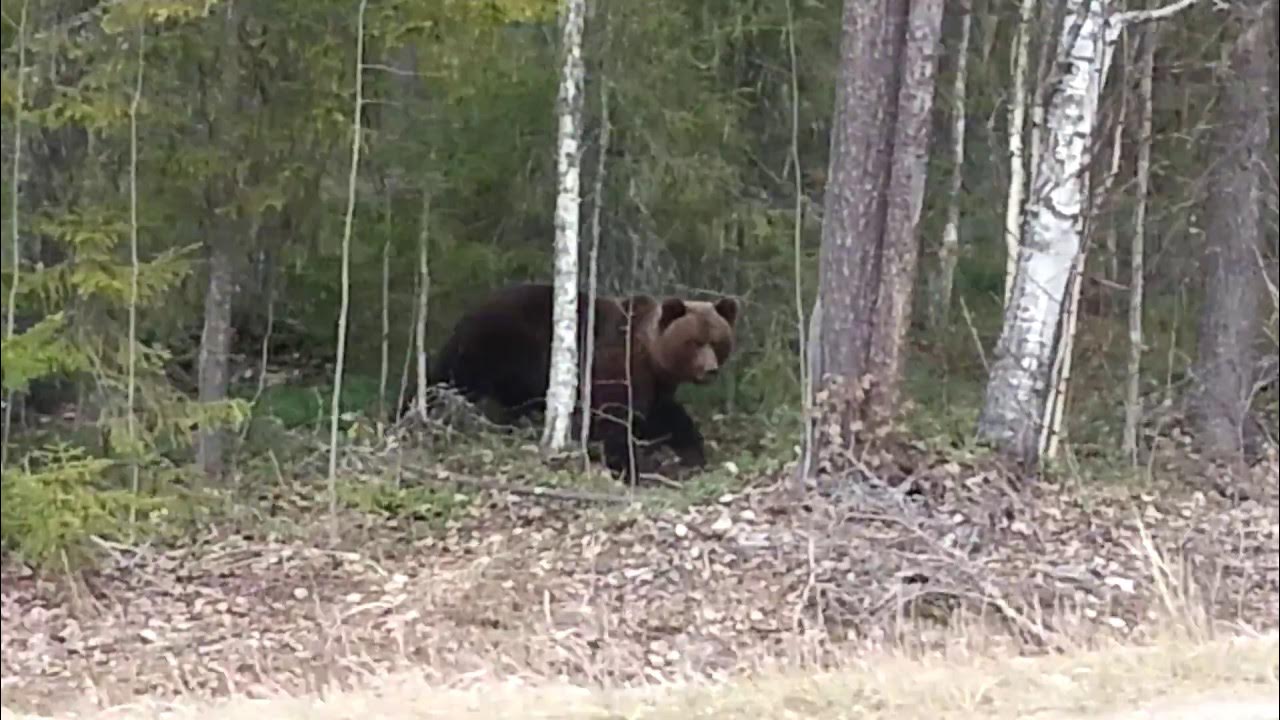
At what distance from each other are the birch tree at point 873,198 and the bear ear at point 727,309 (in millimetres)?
457

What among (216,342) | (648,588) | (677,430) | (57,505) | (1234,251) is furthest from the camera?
Result: (1234,251)

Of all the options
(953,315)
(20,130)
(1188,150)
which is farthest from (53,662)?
(1188,150)

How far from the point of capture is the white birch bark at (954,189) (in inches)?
276

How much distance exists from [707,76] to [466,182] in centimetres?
112

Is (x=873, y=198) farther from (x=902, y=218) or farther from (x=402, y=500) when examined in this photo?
(x=402, y=500)

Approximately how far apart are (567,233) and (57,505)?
2845mm

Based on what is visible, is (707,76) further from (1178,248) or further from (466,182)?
(1178,248)

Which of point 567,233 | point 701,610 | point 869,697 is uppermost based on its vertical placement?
point 567,233

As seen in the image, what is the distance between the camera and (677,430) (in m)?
7.67

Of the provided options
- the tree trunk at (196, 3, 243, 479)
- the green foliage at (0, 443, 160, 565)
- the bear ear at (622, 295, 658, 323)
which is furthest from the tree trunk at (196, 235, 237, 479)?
the bear ear at (622, 295, 658, 323)

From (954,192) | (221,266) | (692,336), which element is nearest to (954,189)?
(954,192)

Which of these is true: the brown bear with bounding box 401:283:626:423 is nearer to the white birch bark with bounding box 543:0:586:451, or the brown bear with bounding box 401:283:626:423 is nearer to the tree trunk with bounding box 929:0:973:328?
the white birch bark with bounding box 543:0:586:451

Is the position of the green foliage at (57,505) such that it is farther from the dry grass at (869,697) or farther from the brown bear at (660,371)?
the brown bear at (660,371)

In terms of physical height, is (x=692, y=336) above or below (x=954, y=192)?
below
